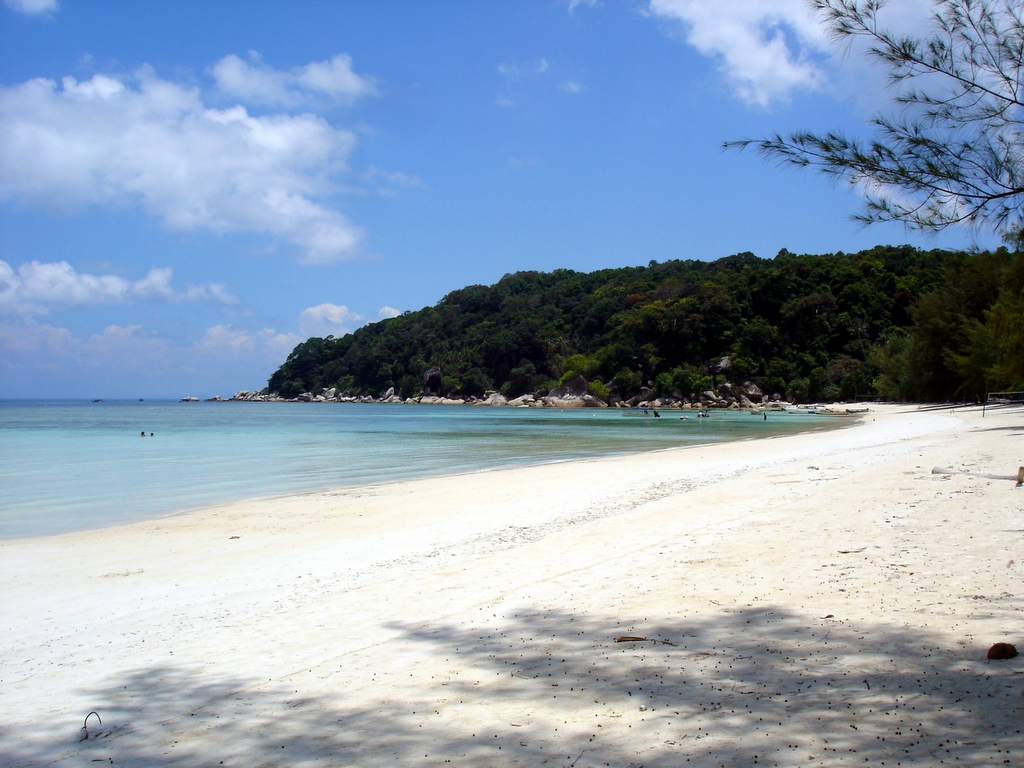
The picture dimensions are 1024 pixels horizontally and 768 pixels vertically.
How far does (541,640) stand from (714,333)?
96.5 m

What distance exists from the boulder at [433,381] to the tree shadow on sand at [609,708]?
122999mm

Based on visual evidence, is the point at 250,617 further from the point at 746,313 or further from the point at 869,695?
the point at 746,313

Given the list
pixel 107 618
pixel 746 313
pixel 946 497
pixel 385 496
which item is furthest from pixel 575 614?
pixel 746 313

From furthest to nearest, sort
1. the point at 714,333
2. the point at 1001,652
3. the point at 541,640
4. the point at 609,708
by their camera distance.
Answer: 1. the point at 714,333
2. the point at 541,640
3. the point at 1001,652
4. the point at 609,708

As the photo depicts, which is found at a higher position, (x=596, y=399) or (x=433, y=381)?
(x=433, y=381)

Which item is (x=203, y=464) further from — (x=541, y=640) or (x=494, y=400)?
(x=494, y=400)

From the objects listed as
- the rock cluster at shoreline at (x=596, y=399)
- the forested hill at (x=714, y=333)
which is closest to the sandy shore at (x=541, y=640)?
the forested hill at (x=714, y=333)

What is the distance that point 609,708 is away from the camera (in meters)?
3.70

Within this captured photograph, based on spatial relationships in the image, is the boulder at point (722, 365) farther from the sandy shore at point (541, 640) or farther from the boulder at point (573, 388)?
the sandy shore at point (541, 640)

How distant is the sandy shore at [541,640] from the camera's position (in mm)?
3395

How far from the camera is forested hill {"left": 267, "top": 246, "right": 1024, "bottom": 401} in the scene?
50.1 metres

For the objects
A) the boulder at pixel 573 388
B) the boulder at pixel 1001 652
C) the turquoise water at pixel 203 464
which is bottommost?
the turquoise water at pixel 203 464

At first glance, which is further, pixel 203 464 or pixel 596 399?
pixel 596 399

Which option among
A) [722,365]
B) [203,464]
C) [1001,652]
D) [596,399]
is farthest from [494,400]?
[1001,652]
